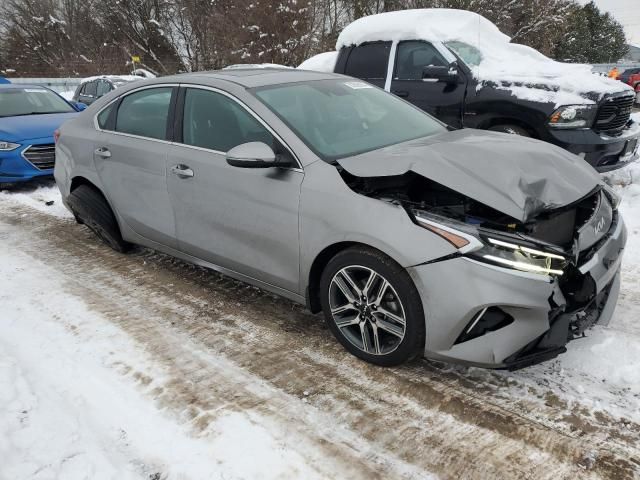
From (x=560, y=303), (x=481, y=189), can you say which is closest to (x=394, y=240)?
(x=481, y=189)

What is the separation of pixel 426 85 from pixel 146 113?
3.86 metres

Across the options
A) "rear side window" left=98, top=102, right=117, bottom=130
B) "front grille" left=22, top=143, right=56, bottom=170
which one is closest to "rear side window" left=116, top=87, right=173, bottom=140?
"rear side window" left=98, top=102, right=117, bottom=130

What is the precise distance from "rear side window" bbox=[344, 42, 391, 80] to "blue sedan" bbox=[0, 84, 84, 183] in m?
4.52

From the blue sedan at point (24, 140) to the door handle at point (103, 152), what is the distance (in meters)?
3.41

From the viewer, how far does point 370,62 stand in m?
7.11

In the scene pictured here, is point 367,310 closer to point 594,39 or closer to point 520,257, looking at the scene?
point 520,257

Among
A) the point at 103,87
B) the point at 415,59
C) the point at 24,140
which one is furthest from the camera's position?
the point at 103,87

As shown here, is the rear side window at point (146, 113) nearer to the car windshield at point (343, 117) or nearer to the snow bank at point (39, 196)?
the car windshield at point (343, 117)

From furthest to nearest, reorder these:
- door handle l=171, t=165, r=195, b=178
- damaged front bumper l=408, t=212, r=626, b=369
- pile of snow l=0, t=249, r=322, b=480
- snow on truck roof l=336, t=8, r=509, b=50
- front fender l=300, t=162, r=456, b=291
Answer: snow on truck roof l=336, t=8, r=509, b=50 → door handle l=171, t=165, r=195, b=178 → front fender l=300, t=162, r=456, b=291 → damaged front bumper l=408, t=212, r=626, b=369 → pile of snow l=0, t=249, r=322, b=480

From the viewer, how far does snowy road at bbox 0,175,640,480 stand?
7.24 feet

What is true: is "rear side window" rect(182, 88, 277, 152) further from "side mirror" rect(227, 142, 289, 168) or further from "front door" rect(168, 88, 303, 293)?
"side mirror" rect(227, 142, 289, 168)

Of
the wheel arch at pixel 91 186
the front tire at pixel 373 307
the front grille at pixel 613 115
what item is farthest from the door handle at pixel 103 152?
the front grille at pixel 613 115

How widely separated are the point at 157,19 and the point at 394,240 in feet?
126

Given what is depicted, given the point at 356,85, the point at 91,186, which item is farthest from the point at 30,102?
the point at 356,85
